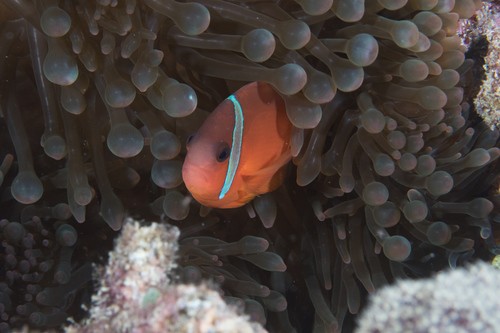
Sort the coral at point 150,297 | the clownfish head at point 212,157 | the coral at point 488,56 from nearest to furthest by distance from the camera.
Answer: the coral at point 150,297
the clownfish head at point 212,157
the coral at point 488,56

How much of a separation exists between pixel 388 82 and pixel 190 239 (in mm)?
772

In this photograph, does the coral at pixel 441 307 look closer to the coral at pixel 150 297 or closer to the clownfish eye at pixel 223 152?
the coral at pixel 150 297

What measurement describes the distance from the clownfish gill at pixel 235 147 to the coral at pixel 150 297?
2.05 feet

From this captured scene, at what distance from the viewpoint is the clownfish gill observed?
1474mm

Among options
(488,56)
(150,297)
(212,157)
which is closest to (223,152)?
(212,157)

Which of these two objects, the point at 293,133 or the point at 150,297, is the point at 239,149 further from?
the point at 150,297

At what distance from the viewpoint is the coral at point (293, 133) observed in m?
1.46

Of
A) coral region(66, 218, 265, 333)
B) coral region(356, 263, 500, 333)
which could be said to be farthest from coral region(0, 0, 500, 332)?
coral region(356, 263, 500, 333)

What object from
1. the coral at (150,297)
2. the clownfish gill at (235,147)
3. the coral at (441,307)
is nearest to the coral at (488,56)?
the clownfish gill at (235,147)

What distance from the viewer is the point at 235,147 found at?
58.6 inches

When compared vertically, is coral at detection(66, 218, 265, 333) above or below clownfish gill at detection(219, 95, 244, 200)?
above

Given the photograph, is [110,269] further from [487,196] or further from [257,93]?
[487,196]

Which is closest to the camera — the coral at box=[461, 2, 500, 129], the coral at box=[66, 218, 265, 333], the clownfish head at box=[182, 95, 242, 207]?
the coral at box=[66, 218, 265, 333]

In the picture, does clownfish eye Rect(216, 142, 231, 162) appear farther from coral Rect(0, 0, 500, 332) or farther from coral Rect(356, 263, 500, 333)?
coral Rect(356, 263, 500, 333)
